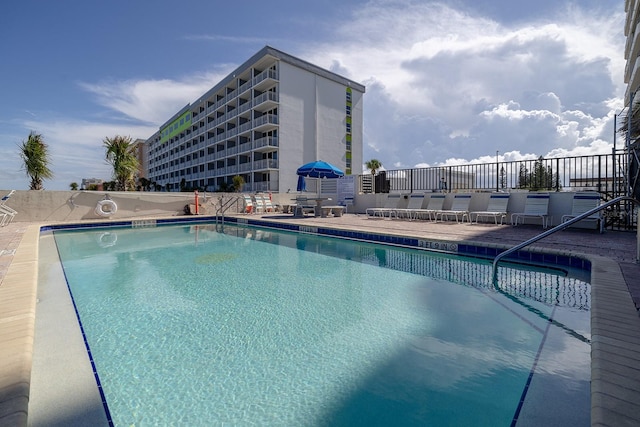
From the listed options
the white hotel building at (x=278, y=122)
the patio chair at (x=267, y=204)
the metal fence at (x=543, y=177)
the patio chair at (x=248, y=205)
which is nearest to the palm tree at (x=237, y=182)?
the white hotel building at (x=278, y=122)

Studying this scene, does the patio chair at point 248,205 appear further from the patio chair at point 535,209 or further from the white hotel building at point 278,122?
the patio chair at point 535,209

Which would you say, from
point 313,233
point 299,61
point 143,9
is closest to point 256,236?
point 313,233

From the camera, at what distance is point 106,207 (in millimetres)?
14180

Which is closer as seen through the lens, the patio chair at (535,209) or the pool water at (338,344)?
the pool water at (338,344)

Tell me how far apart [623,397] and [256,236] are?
9705 mm

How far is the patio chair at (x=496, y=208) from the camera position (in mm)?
9912

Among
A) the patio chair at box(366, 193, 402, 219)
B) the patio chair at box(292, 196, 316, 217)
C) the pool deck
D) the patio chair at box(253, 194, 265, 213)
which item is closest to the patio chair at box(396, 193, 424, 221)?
the patio chair at box(366, 193, 402, 219)

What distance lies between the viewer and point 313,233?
33.6 ft

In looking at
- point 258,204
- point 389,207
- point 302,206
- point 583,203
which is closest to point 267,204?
point 258,204

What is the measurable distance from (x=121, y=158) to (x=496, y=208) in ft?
67.7

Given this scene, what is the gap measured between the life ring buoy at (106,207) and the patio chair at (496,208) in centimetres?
1522

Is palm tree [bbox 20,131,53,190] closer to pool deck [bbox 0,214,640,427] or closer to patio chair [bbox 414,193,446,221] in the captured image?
pool deck [bbox 0,214,640,427]

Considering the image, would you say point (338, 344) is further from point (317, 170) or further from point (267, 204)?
point (267, 204)

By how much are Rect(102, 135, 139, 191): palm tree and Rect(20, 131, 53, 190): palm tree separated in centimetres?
473
